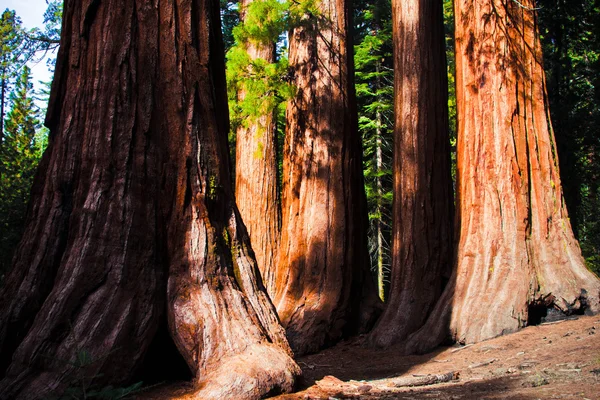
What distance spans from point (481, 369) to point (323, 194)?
4381mm

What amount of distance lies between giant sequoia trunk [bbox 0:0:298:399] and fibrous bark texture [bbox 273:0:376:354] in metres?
4.52

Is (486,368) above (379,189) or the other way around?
the other way around

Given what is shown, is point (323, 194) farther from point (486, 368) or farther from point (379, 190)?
point (379, 190)

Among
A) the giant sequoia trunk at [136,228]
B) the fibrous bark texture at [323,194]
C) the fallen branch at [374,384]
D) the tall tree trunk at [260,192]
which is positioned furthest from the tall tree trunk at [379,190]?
the giant sequoia trunk at [136,228]

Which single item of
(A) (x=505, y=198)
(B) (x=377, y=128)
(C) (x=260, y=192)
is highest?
(B) (x=377, y=128)

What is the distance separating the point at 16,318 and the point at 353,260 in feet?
19.9

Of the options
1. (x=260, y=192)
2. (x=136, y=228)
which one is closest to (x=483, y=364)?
(x=136, y=228)

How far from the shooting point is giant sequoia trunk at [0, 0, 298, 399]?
3.90 metres

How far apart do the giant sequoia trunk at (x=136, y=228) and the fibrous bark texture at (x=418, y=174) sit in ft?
15.1

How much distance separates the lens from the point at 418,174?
9234 mm

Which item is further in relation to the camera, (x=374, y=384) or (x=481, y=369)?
(x=481, y=369)

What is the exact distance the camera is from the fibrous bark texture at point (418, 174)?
876 cm

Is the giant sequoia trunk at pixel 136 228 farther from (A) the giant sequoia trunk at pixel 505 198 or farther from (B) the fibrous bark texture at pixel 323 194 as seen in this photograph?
(B) the fibrous bark texture at pixel 323 194

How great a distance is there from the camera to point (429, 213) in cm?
910
